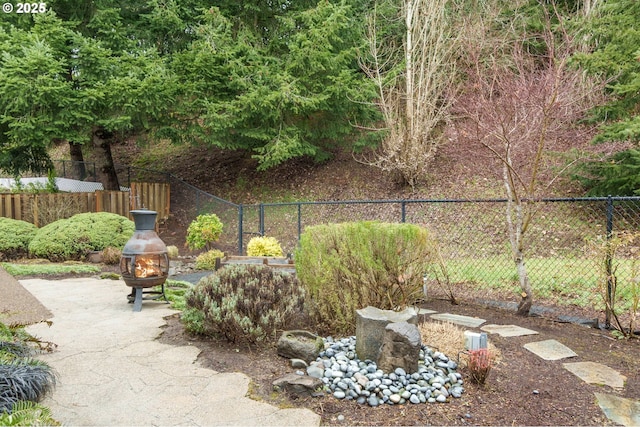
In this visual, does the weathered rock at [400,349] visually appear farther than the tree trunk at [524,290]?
No

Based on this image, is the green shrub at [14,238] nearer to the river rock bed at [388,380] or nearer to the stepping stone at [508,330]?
the river rock bed at [388,380]

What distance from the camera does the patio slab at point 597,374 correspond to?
2.92 metres

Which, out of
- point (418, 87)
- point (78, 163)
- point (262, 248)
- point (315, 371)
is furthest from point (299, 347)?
point (78, 163)

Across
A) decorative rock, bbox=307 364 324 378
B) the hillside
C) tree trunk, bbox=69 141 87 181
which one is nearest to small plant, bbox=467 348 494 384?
decorative rock, bbox=307 364 324 378

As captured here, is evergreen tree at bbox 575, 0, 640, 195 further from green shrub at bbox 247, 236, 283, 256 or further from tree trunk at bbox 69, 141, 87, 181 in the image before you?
tree trunk at bbox 69, 141, 87, 181

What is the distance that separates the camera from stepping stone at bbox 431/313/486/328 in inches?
163

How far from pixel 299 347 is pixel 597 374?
2.12m

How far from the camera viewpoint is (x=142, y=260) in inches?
185

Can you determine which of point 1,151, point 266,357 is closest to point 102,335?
point 266,357

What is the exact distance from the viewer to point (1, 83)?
9.09m

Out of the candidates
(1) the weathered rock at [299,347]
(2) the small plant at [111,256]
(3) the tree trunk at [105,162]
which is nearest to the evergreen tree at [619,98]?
(1) the weathered rock at [299,347]

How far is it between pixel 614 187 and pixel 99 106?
11.6 metres

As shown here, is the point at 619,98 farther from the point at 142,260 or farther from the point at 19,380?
the point at 19,380

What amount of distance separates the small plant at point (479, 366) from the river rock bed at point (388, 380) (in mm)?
100
